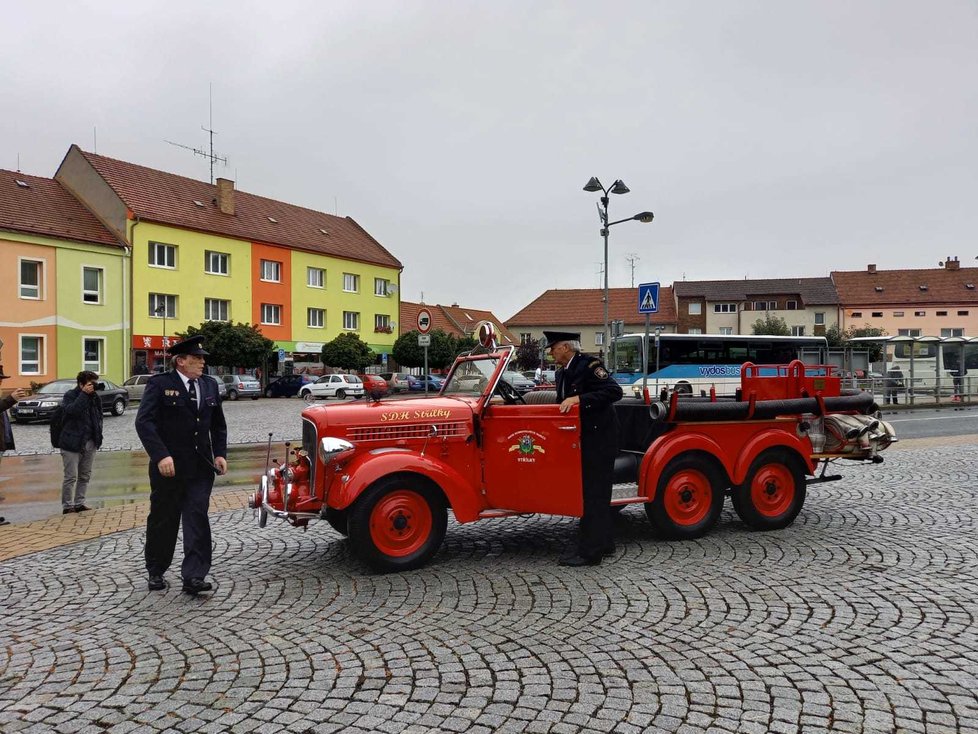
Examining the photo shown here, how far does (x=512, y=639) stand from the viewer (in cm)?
412

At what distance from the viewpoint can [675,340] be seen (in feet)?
97.3

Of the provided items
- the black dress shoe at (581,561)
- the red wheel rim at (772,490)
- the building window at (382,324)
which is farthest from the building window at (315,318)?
the black dress shoe at (581,561)

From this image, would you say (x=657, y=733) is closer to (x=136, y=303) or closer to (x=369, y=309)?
(x=136, y=303)

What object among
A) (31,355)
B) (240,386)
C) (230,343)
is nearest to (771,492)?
(240,386)

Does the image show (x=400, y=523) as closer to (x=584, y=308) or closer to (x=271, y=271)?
(x=271, y=271)

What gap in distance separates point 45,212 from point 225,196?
11114 mm

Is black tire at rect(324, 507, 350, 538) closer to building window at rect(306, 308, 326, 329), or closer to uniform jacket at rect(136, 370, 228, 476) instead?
uniform jacket at rect(136, 370, 228, 476)

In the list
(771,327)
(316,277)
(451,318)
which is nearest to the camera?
(316,277)

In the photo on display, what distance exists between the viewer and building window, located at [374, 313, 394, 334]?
5322cm

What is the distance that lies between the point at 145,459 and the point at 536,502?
10.7 meters

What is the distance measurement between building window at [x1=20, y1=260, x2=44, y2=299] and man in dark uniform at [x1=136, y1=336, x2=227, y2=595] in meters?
33.4

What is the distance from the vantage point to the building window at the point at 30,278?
109 ft

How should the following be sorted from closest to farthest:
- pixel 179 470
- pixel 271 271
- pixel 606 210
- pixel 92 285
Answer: pixel 179 470 < pixel 606 210 < pixel 92 285 < pixel 271 271

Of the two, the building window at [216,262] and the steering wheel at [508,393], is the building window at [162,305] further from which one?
the steering wheel at [508,393]
